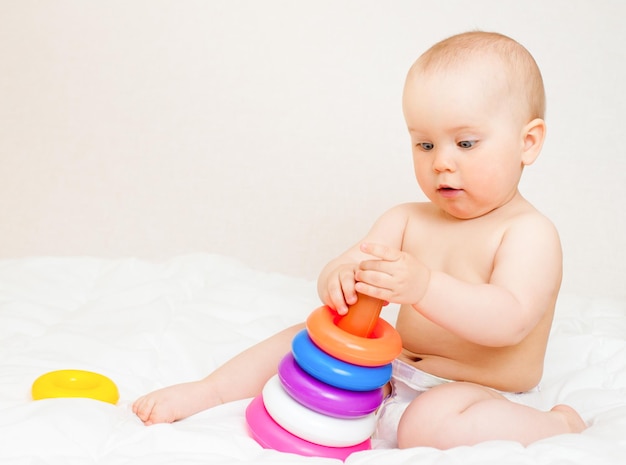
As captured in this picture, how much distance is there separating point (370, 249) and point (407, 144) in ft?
4.76

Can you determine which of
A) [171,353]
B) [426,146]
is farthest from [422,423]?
[171,353]

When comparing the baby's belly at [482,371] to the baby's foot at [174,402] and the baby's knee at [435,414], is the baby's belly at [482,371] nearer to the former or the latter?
the baby's knee at [435,414]

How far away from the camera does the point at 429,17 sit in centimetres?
261

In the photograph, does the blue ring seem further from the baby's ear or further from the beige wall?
the beige wall

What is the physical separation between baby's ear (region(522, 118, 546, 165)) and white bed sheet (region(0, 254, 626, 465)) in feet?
1.52

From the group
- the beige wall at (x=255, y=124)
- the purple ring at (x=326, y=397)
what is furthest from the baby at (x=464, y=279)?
the beige wall at (x=255, y=124)

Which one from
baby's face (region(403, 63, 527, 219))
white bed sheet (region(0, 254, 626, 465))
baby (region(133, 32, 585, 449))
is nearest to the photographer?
white bed sheet (region(0, 254, 626, 465))

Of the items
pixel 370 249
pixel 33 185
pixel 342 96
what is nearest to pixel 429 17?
pixel 342 96

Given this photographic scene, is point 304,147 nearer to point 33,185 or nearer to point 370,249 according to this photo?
point 33,185

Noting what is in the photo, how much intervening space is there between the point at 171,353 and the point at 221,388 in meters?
0.24

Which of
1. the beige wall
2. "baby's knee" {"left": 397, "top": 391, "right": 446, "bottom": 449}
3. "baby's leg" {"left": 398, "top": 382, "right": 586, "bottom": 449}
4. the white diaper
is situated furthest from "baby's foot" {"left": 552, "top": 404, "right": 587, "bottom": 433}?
the beige wall

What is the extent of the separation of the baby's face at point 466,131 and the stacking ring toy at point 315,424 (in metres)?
0.46

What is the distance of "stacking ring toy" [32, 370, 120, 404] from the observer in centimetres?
134

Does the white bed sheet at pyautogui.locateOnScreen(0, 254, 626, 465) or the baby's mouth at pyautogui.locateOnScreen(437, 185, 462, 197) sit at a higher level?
the baby's mouth at pyautogui.locateOnScreen(437, 185, 462, 197)
